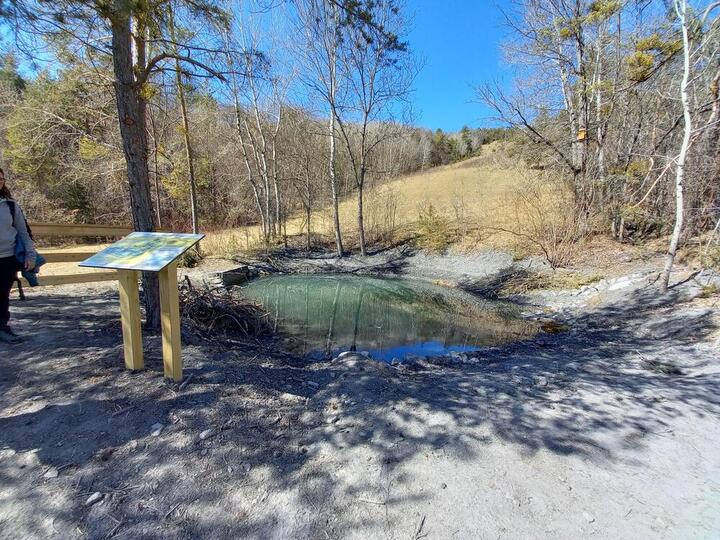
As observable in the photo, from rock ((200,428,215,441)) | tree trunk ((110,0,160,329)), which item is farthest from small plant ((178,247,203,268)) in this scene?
rock ((200,428,215,441))

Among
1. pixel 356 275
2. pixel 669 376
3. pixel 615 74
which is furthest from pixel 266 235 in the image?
pixel 669 376

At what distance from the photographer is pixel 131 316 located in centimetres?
285

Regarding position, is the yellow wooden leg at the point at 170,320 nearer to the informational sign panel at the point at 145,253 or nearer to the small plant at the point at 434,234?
the informational sign panel at the point at 145,253

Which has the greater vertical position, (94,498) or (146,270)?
(146,270)

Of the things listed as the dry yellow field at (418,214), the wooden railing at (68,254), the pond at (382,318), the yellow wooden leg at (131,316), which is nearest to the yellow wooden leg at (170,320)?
the yellow wooden leg at (131,316)

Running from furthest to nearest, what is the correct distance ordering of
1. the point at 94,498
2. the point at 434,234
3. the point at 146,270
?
the point at 434,234, the point at 146,270, the point at 94,498

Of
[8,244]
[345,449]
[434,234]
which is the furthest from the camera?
[434,234]

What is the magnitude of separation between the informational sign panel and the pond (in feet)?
9.75

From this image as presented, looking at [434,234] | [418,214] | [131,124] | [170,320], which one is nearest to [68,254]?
[131,124]

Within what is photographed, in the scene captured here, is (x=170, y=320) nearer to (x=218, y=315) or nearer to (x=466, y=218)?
(x=218, y=315)

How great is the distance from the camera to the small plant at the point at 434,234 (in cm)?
1371

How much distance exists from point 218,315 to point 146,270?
10.2ft

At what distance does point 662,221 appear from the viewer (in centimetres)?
888

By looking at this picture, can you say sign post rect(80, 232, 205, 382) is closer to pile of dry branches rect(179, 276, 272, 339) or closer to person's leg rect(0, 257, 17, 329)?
person's leg rect(0, 257, 17, 329)
